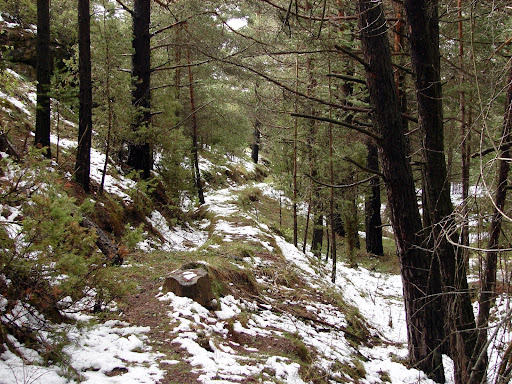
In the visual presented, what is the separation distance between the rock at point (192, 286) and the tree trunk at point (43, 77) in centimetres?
475

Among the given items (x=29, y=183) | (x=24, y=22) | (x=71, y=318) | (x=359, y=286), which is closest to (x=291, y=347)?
(x=71, y=318)

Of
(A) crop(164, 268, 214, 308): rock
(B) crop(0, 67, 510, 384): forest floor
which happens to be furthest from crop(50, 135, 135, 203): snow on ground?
(A) crop(164, 268, 214, 308): rock

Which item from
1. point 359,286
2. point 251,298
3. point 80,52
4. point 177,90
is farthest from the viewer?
point 177,90

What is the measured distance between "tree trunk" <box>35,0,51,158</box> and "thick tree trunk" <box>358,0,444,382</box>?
21.7ft

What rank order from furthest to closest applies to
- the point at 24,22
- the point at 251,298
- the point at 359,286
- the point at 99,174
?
the point at 24,22
the point at 359,286
the point at 99,174
the point at 251,298

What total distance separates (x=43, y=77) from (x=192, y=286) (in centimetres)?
609

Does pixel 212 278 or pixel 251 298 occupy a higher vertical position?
pixel 212 278

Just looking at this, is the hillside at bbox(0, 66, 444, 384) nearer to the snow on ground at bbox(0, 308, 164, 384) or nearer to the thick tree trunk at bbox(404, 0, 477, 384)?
the snow on ground at bbox(0, 308, 164, 384)

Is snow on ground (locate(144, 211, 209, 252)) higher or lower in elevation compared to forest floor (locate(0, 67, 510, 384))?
higher

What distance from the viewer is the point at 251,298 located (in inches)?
222

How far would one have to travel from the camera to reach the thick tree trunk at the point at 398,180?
13.9 ft

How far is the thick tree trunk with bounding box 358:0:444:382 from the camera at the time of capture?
423 centimetres

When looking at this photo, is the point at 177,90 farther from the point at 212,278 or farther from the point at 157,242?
the point at 212,278

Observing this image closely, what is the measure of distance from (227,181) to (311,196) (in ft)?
45.6
